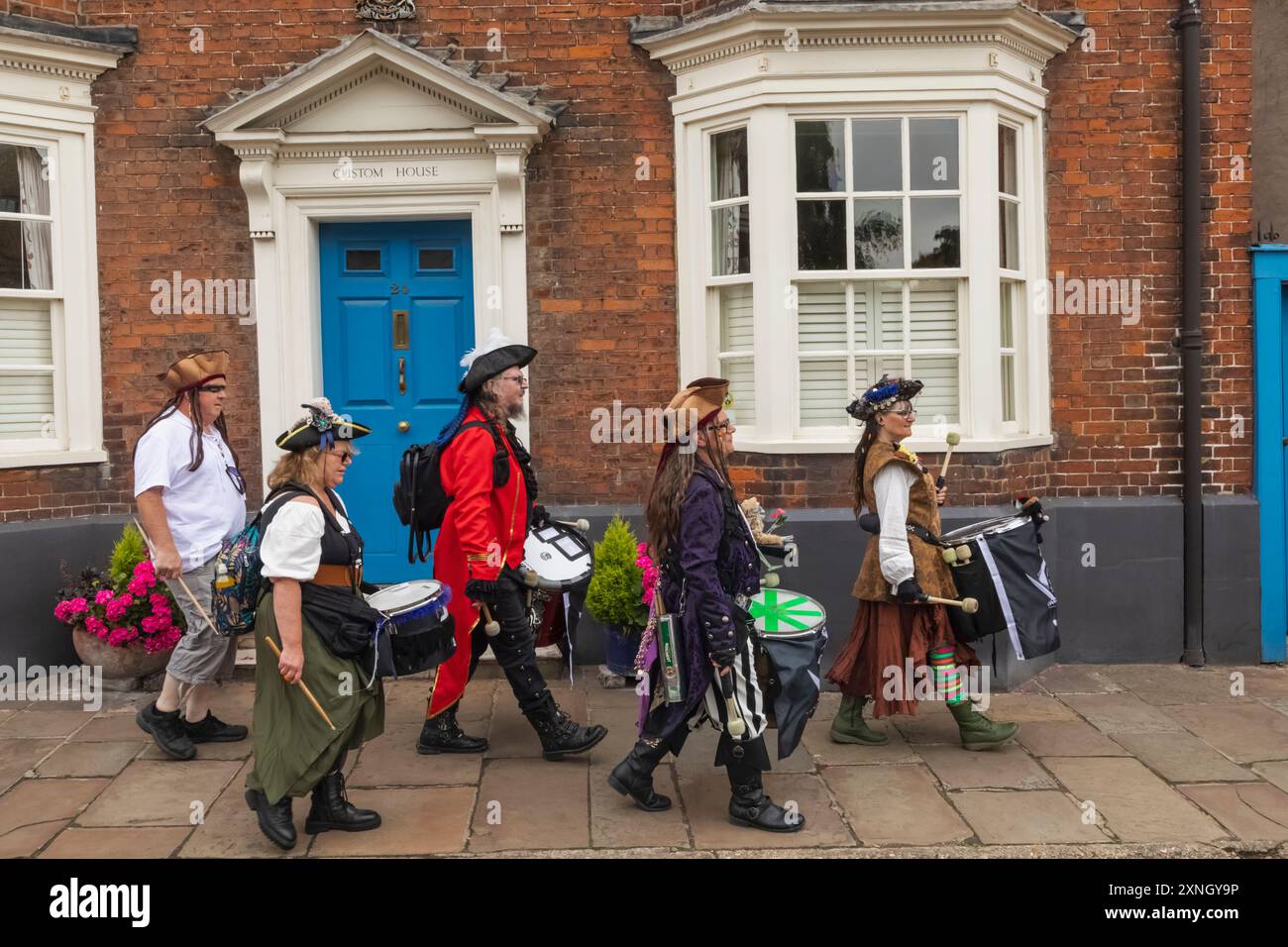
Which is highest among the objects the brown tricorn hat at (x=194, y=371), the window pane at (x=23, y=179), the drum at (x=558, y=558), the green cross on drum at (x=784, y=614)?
the window pane at (x=23, y=179)

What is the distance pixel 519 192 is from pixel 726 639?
12.6ft

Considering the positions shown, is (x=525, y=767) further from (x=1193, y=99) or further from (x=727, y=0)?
(x=1193, y=99)

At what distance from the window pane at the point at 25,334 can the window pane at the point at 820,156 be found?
4.74 meters

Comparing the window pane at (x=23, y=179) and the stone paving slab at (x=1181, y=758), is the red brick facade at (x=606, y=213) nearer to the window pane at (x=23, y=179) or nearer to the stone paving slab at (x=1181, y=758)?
the window pane at (x=23, y=179)

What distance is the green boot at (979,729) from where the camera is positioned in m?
5.89

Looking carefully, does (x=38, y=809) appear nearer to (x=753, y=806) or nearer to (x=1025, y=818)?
(x=753, y=806)

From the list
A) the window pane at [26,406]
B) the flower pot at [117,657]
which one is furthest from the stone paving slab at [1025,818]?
the window pane at [26,406]

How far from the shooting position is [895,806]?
5242mm

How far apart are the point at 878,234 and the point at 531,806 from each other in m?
4.04

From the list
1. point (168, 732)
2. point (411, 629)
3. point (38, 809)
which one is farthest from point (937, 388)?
point (38, 809)

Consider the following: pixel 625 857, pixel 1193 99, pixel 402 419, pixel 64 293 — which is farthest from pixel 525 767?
pixel 1193 99

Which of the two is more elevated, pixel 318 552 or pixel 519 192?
pixel 519 192

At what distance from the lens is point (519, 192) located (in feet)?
24.7

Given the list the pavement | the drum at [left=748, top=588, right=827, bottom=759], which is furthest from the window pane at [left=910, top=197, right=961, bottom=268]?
the drum at [left=748, top=588, right=827, bottom=759]
